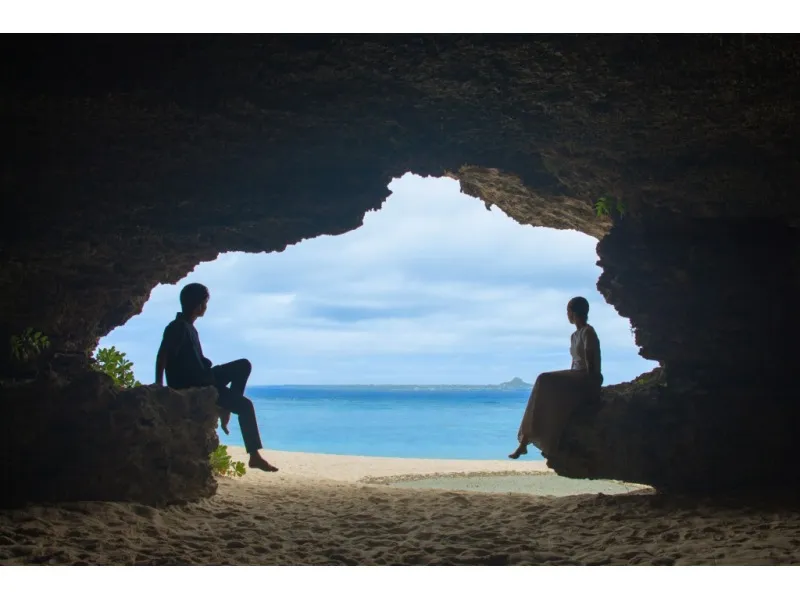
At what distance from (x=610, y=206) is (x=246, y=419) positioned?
202 inches

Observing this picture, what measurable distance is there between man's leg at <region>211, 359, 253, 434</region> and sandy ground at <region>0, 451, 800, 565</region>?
1.03 m

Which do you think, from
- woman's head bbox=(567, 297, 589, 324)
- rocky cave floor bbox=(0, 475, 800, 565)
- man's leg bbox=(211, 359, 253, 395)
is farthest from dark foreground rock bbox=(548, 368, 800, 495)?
man's leg bbox=(211, 359, 253, 395)

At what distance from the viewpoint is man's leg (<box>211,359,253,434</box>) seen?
7.23 m

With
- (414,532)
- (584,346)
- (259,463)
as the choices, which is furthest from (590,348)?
(259,463)

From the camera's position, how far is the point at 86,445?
21.0 feet

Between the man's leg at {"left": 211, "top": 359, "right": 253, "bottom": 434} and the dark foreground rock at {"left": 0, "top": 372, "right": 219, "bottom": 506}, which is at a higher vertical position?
the man's leg at {"left": 211, "top": 359, "right": 253, "bottom": 434}

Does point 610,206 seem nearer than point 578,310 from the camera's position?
No

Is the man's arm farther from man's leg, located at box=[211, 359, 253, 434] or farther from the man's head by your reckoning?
man's leg, located at box=[211, 359, 253, 434]

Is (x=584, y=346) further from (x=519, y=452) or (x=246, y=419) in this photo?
(x=246, y=419)

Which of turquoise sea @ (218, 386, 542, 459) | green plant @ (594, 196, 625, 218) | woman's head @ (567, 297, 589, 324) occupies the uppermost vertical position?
green plant @ (594, 196, 625, 218)

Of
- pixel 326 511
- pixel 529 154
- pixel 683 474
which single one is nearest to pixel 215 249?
pixel 326 511

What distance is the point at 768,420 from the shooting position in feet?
22.4

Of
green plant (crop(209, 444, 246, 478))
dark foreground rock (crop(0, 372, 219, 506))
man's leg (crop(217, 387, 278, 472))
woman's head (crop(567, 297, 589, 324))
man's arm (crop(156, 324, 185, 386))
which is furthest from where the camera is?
green plant (crop(209, 444, 246, 478))

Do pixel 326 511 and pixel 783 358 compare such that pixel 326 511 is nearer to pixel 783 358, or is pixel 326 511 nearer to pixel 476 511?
pixel 476 511
